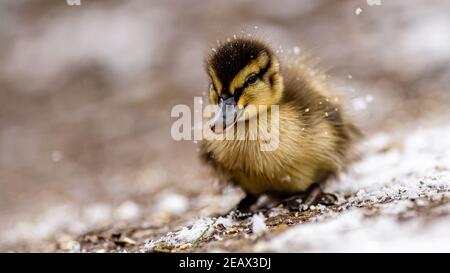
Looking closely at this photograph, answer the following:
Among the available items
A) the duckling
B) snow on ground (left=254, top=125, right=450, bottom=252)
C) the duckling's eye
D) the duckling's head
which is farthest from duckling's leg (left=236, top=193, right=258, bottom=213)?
the duckling's eye

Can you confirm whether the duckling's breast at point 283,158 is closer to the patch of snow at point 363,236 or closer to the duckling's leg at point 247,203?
the duckling's leg at point 247,203

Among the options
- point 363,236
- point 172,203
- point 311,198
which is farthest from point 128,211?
point 363,236

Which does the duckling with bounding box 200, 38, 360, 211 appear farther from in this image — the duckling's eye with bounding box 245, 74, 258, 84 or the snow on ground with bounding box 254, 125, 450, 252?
the snow on ground with bounding box 254, 125, 450, 252

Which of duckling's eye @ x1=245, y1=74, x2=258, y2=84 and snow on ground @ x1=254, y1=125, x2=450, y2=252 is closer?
snow on ground @ x1=254, y1=125, x2=450, y2=252

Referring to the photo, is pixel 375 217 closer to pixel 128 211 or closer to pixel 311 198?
pixel 311 198

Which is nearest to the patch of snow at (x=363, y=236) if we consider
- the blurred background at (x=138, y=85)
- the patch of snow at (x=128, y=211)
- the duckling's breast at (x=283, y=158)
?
the duckling's breast at (x=283, y=158)

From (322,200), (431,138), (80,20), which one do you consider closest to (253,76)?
(322,200)

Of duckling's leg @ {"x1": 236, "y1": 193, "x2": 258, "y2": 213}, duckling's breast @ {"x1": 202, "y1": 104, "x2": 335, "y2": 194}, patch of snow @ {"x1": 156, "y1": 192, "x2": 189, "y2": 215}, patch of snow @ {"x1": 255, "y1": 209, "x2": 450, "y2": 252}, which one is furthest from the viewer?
patch of snow @ {"x1": 156, "y1": 192, "x2": 189, "y2": 215}
